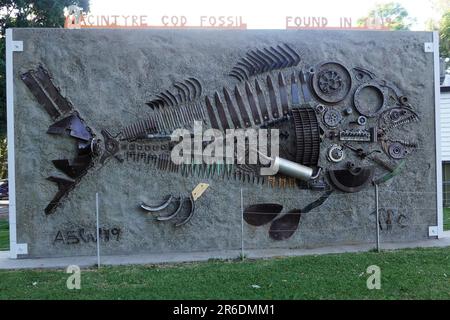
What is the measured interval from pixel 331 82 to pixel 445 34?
64.2ft

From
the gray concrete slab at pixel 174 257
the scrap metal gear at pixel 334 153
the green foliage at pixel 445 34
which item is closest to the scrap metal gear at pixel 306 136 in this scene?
the scrap metal gear at pixel 334 153

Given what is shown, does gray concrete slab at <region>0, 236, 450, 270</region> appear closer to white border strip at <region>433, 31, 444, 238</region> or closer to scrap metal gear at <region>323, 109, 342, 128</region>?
white border strip at <region>433, 31, 444, 238</region>

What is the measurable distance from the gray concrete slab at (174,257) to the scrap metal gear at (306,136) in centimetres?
173

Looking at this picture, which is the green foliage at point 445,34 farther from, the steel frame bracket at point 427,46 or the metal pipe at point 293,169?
the metal pipe at point 293,169

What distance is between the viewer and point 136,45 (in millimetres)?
8531

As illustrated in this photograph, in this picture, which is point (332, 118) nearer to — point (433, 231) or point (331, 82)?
point (331, 82)

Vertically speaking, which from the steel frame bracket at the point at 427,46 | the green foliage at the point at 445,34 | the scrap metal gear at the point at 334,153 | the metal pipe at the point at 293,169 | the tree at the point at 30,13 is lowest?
the metal pipe at the point at 293,169

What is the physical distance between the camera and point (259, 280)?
6.33m

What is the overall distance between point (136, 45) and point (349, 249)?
5.55m

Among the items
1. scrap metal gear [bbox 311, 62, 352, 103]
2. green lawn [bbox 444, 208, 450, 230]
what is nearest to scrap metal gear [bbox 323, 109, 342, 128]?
scrap metal gear [bbox 311, 62, 352, 103]

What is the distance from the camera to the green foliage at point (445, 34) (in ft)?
80.9

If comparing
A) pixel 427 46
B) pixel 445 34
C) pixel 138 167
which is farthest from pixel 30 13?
pixel 445 34

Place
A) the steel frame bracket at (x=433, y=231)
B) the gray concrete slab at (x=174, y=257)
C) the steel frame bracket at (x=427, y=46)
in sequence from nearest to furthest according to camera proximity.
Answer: the gray concrete slab at (x=174, y=257), the steel frame bracket at (x=433, y=231), the steel frame bracket at (x=427, y=46)

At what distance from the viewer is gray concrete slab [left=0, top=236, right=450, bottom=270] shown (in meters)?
7.73
